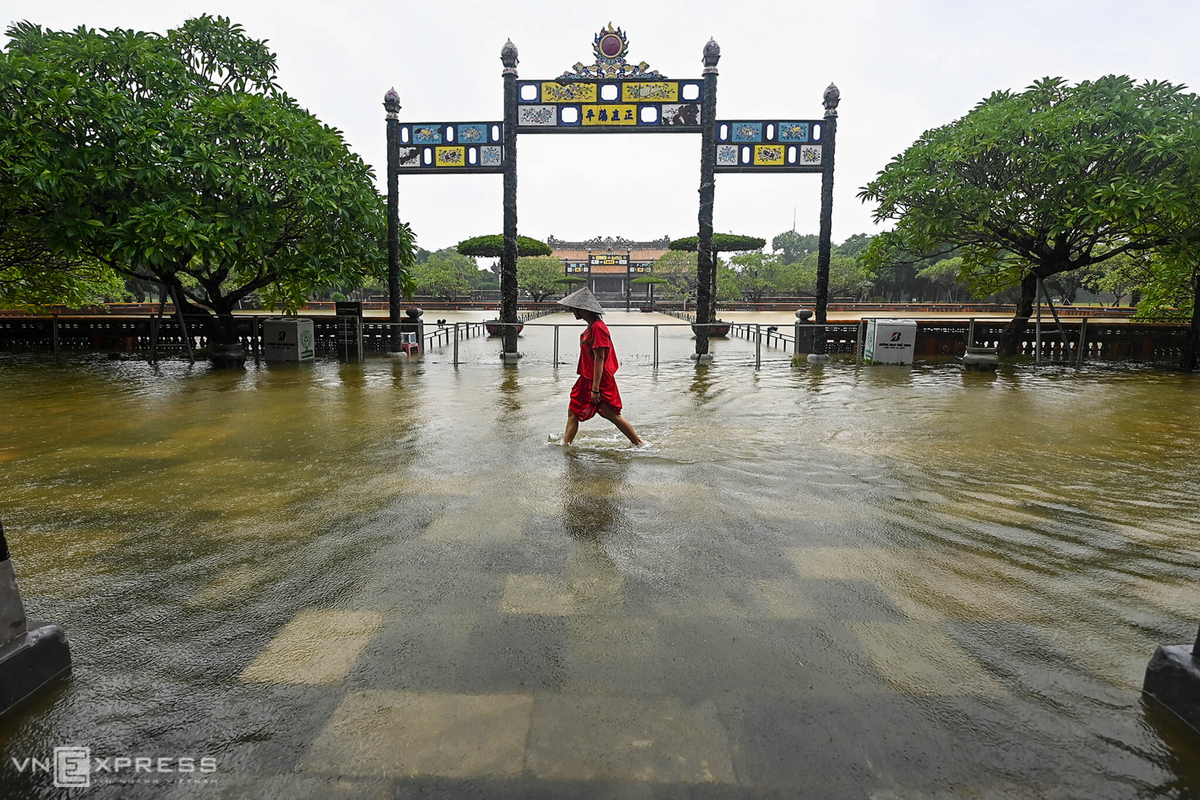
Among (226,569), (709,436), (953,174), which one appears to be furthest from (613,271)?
(226,569)

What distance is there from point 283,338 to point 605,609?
12.3 metres

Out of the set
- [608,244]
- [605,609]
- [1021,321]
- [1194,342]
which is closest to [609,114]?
[1021,321]

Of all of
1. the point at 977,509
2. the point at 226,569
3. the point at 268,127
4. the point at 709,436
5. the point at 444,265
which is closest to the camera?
the point at 226,569

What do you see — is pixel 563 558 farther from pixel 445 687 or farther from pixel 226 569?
pixel 226 569

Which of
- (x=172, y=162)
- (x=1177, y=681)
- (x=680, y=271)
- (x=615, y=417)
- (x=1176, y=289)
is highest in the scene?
(x=680, y=271)

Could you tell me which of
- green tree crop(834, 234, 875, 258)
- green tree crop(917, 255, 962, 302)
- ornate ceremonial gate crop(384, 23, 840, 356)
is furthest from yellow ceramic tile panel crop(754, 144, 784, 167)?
green tree crop(834, 234, 875, 258)

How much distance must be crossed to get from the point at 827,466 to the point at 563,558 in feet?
9.41

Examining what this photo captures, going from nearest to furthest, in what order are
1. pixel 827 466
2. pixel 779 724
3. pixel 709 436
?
pixel 779 724 → pixel 827 466 → pixel 709 436

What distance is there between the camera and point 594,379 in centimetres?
572

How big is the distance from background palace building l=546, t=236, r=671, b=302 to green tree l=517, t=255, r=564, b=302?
16.6 ft

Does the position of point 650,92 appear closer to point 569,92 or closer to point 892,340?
point 569,92

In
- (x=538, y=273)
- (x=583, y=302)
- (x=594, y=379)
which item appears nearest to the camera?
(x=594, y=379)

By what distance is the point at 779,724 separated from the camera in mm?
2145

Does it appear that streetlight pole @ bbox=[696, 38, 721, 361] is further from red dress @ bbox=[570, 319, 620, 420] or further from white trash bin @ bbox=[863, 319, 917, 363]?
red dress @ bbox=[570, 319, 620, 420]
